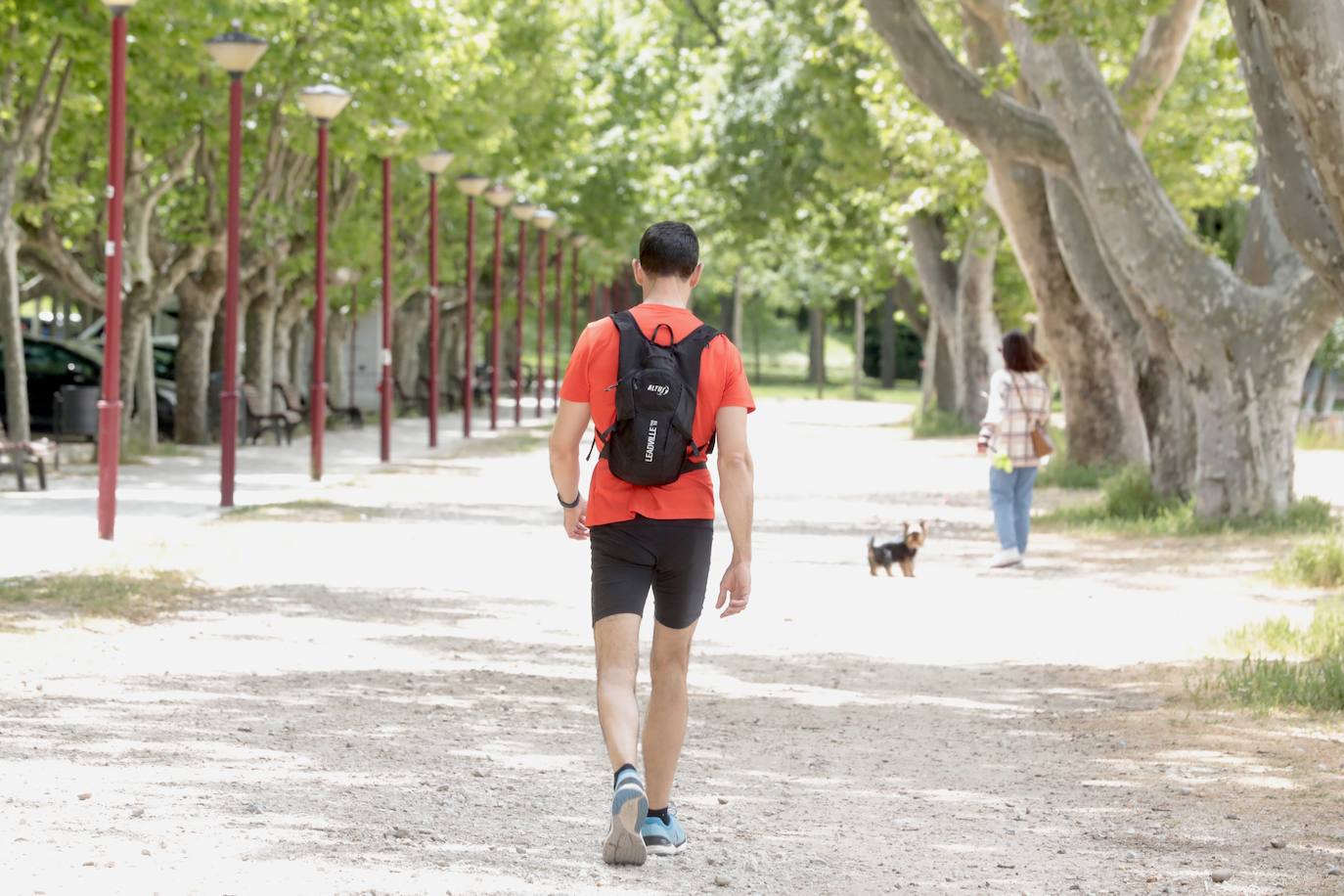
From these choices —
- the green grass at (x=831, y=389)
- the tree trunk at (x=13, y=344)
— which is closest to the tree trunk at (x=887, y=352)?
the green grass at (x=831, y=389)

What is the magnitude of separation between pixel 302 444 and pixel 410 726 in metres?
25.8

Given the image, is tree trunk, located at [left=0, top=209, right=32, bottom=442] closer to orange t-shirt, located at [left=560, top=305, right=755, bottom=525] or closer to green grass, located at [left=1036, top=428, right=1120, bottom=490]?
green grass, located at [left=1036, top=428, right=1120, bottom=490]

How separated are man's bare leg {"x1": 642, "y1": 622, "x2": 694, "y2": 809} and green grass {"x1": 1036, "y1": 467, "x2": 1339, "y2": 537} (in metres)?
11.9

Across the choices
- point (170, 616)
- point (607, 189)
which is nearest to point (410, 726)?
point (170, 616)

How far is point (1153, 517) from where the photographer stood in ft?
62.7

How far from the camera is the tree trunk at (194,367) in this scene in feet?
98.8

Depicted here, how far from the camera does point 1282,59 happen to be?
9.24 m

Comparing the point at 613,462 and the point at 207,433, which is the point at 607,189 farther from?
the point at 613,462

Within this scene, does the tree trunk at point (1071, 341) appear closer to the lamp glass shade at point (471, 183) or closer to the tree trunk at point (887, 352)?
the lamp glass shade at point (471, 183)

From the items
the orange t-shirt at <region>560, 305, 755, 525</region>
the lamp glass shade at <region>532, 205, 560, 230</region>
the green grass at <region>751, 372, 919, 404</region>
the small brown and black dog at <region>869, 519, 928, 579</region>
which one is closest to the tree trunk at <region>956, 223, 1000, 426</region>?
the lamp glass shade at <region>532, 205, 560, 230</region>

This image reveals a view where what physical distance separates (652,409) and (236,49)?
1423cm

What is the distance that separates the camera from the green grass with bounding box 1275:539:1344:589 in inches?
555

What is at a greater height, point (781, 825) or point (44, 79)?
point (44, 79)

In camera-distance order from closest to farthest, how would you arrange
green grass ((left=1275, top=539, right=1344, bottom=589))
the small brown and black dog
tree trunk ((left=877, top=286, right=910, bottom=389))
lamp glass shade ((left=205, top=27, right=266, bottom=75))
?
green grass ((left=1275, top=539, right=1344, bottom=589)) → the small brown and black dog → lamp glass shade ((left=205, top=27, right=266, bottom=75)) → tree trunk ((left=877, top=286, right=910, bottom=389))
